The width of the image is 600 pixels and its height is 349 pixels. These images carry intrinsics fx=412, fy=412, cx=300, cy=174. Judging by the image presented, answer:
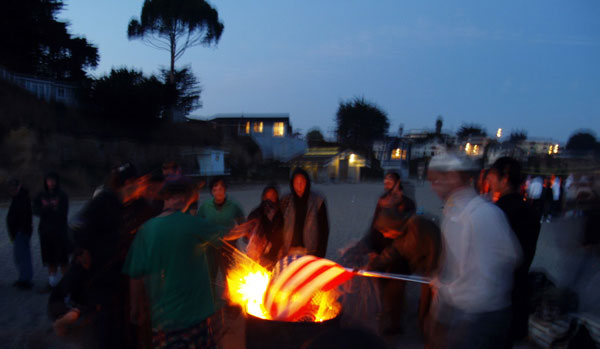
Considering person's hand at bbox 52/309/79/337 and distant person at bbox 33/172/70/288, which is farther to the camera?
distant person at bbox 33/172/70/288

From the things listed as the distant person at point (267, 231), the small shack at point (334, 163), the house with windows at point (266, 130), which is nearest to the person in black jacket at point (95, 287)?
the distant person at point (267, 231)

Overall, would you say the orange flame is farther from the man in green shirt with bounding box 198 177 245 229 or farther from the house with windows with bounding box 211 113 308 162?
the house with windows with bounding box 211 113 308 162

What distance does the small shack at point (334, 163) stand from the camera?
46.4 meters

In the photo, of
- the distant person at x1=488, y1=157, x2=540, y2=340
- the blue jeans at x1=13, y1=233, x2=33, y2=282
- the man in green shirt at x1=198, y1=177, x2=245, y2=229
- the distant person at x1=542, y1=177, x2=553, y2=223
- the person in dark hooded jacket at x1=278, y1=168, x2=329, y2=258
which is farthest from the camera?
the distant person at x1=542, y1=177, x2=553, y2=223

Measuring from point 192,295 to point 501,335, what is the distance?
189 centimetres

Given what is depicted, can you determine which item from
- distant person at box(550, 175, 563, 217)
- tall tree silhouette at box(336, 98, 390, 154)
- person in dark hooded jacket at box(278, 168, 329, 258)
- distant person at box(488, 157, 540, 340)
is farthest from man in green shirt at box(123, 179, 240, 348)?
tall tree silhouette at box(336, 98, 390, 154)

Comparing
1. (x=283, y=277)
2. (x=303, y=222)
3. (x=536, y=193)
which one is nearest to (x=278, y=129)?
(x=536, y=193)

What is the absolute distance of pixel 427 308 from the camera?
3873 mm

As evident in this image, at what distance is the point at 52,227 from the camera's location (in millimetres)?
6000

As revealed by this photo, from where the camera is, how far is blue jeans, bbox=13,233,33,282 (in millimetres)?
6246

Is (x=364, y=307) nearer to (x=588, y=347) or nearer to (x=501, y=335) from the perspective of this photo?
(x=588, y=347)

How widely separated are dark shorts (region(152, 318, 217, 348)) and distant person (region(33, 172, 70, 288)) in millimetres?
4015

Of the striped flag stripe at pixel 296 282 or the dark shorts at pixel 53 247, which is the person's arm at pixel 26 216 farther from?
the striped flag stripe at pixel 296 282

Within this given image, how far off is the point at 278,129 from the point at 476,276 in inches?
2002
